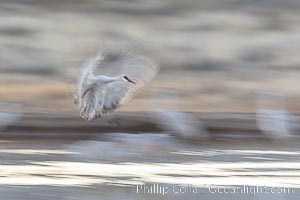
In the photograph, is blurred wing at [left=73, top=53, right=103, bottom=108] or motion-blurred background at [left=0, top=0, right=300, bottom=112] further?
motion-blurred background at [left=0, top=0, right=300, bottom=112]

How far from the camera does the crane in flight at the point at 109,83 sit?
12.0 meters

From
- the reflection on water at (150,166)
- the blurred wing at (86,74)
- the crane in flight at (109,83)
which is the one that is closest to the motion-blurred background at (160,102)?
the reflection on water at (150,166)

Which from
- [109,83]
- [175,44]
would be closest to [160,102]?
[175,44]

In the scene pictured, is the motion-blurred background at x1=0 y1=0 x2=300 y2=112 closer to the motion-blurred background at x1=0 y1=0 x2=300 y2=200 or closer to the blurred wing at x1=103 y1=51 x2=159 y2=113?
the motion-blurred background at x1=0 y1=0 x2=300 y2=200

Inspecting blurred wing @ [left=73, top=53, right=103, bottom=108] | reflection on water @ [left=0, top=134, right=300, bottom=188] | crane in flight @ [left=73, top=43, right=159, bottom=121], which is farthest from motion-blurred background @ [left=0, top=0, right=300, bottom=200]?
blurred wing @ [left=73, top=53, right=103, bottom=108]

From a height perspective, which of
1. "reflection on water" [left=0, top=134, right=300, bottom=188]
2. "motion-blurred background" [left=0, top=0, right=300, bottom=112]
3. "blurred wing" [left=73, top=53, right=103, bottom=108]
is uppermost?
"motion-blurred background" [left=0, top=0, right=300, bottom=112]

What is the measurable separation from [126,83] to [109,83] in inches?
9.1

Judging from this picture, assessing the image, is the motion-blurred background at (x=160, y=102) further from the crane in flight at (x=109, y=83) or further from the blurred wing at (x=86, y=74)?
the blurred wing at (x=86, y=74)

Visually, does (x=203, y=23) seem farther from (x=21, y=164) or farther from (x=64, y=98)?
(x=21, y=164)

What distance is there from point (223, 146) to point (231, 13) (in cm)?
431

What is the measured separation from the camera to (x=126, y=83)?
40.4ft

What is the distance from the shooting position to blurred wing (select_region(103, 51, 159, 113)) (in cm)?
1233

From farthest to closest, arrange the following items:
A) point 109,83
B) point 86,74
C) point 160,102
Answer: point 160,102, point 109,83, point 86,74

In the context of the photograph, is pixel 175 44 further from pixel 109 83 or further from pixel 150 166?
pixel 150 166
